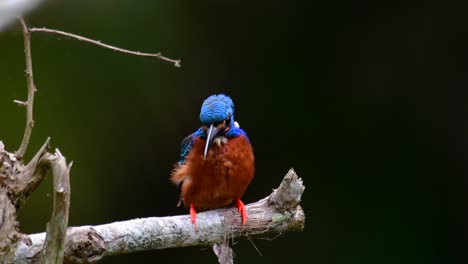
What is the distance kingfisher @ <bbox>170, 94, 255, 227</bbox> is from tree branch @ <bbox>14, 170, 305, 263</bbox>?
15 cm

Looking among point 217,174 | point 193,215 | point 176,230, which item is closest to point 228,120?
point 217,174

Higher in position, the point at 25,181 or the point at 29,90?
the point at 29,90

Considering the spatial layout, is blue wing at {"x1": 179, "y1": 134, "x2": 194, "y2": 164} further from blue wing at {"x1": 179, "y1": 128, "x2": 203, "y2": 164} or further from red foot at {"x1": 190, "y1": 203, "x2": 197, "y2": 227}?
red foot at {"x1": 190, "y1": 203, "x2": 197, "y2": 227}

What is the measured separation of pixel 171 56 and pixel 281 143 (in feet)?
3.28

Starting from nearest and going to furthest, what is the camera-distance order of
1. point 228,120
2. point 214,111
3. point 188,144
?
point 214,111 < point 228,120 < point 188,144

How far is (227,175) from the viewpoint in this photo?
12.8 feet

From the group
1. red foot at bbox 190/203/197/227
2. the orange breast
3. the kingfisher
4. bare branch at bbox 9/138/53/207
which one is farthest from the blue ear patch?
bare branch at bbox 9/138/53/207

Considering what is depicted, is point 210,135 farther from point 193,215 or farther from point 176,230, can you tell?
point 176,230

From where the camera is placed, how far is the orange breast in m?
3.89

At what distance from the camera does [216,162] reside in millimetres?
3891

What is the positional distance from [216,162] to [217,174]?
5 centimetres

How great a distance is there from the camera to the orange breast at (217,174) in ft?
12.8

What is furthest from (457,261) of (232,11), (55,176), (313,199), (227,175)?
(55,176)

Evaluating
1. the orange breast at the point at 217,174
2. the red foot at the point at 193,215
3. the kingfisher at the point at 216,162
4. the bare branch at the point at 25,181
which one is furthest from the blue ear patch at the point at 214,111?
the bare branch at the point at 25,181
